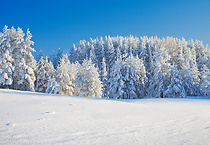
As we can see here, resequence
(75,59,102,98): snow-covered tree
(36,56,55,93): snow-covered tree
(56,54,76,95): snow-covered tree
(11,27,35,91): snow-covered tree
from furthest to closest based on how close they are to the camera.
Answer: (36,56,55,93): snow-covered tree → (56,54,76,95): snow-covered tree → (75,59,102,98): snow-covered tree → (11,27,35,91): snow-covered tree

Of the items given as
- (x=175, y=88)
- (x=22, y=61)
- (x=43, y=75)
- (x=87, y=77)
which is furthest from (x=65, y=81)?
(x=175, y=88)

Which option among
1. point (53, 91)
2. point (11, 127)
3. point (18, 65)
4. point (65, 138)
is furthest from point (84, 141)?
point (53, 91)

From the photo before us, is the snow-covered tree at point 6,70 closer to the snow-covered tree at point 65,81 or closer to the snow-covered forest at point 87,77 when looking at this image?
the snow-covered forest at point 87,77

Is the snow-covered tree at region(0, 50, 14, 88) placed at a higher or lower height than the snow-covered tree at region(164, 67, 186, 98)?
higher

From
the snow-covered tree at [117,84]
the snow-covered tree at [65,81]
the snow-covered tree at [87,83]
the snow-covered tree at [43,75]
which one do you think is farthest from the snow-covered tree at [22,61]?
the snow-covered tree at [117,84]

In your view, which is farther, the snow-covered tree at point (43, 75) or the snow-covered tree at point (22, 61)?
the snow-covered tree at point (43, 75)

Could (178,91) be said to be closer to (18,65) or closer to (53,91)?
(53,91)

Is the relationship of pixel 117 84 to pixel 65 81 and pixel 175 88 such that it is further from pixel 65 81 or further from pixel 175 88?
pixel 175 88

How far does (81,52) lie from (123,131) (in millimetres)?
62134

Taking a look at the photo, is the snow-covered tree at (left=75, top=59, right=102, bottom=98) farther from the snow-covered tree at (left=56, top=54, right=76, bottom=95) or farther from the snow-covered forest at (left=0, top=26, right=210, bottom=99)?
the snow-covered tree at (left=56, top=54, right=76, bottom=95)

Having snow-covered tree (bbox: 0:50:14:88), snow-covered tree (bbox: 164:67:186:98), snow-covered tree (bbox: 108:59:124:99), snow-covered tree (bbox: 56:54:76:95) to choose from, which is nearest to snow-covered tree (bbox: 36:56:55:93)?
snow-covered tree (bbox: 56:54:76:95)

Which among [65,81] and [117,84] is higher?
[65,81]

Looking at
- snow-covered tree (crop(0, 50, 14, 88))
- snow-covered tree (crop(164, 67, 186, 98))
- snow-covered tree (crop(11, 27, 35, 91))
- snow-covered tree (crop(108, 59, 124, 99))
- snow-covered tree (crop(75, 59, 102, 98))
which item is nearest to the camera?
snow-covered tree (crop(0, 50, 14, 88))

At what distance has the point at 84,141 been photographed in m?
3.35
